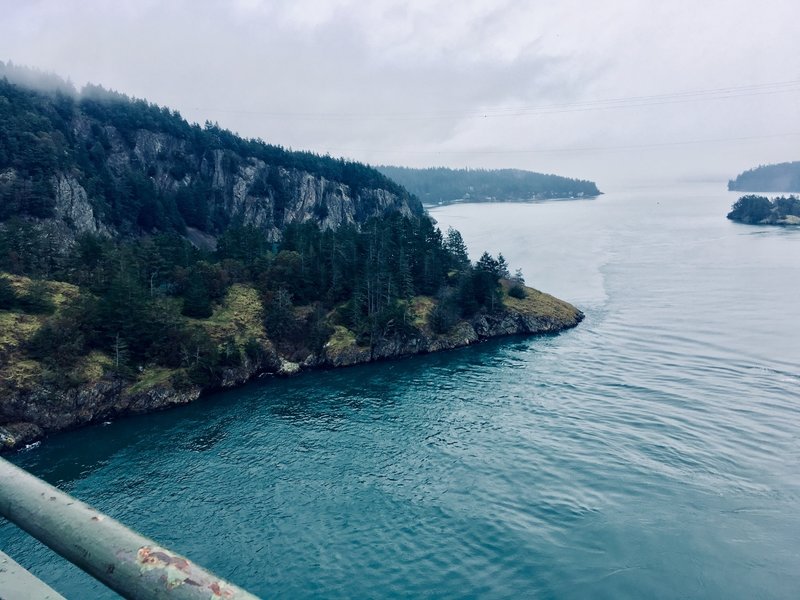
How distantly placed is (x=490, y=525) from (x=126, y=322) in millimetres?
55903

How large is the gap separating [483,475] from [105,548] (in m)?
48.9

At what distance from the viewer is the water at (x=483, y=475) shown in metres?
36.4

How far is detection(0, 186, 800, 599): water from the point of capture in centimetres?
3641

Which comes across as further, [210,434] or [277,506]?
[210,434]

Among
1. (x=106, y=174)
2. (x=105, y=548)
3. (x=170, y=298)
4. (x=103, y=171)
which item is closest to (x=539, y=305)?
(x=170, y=298)

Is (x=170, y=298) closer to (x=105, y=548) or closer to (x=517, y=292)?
(x=517, y=292)

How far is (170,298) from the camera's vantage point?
275 feet

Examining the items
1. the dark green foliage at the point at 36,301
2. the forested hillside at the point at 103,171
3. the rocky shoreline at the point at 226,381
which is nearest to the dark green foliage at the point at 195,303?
the rocky shoreline at the point at 226,381

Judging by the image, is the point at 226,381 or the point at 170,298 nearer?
the point at 226,381

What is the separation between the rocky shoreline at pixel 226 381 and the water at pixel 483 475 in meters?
2.46

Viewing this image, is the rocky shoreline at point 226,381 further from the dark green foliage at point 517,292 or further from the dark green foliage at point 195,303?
the dark green foliage at point 195,303

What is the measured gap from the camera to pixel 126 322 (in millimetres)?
70375

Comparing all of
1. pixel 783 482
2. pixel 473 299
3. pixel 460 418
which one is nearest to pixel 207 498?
pixel 460 418

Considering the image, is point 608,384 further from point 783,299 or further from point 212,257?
point 212,257
